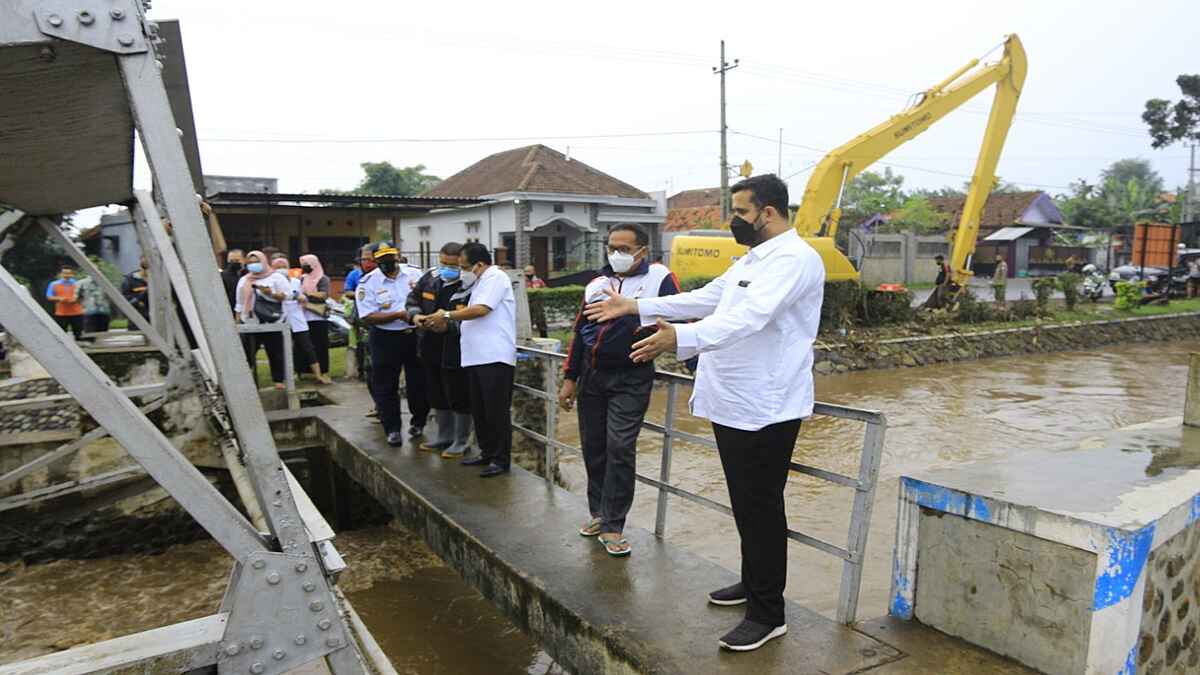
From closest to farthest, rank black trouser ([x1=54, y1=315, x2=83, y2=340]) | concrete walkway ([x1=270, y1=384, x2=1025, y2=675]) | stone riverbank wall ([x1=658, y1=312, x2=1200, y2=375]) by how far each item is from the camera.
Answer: concrete walkway ([x1=270, y1=384, x2=1025, y2=675]), black trouser ([x1=54, y1=315, x2=83, y2=340]), stone riverbank wall ([x1=658, y1=312, x2=1200, y2=375])

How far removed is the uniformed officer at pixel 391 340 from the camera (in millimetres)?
6090

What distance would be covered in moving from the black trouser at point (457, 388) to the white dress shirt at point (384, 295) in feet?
2.40

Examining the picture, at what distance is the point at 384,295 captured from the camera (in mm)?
6090

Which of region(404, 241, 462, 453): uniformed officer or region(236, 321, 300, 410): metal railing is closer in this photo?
region(404, 241, 462, 453): uniformed officer

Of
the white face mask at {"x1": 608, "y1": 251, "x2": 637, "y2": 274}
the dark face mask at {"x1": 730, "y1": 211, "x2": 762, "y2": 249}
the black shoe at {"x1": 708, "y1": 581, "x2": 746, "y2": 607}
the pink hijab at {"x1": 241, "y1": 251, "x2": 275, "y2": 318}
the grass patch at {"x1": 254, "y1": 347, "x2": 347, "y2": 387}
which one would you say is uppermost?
the dark face mask at {"x1": 730, "y1": 211, "x2": 762, "y2": 249}

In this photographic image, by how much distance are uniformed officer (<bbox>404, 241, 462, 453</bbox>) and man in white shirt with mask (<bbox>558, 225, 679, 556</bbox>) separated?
5.58ft

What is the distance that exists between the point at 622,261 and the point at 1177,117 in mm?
35017

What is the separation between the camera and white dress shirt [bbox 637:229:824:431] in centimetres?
269

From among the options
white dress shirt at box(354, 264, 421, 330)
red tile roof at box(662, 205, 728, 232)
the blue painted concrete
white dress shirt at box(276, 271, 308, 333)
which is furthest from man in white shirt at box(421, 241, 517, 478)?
red tile roof at box(662, 205, 728, 232)

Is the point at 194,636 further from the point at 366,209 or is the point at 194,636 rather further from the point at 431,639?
the point at 366,209

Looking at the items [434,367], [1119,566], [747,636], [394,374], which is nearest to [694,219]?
[394,374]

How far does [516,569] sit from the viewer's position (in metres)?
3.71

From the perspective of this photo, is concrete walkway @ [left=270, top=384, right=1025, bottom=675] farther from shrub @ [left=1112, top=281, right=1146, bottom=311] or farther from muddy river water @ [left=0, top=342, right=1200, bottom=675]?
shrub @ [left=1112, top=281, right=1146, bottom=311]

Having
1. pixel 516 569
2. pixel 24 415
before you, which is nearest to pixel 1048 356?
pixel 516 569
